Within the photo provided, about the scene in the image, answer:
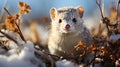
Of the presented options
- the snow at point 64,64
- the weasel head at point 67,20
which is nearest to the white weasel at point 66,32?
the weasel head at point 67,20

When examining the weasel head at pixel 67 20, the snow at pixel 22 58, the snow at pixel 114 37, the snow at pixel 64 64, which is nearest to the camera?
the snow at pixel 22 58

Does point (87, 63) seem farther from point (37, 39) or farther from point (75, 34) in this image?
point (37, 39)

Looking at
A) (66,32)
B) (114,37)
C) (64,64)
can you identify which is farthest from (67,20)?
(64,64)

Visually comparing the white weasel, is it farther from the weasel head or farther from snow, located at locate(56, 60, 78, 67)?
snow, located at locate(56, 60, 78, 67)

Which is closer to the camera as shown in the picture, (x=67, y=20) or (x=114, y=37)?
(x=114, y=37)

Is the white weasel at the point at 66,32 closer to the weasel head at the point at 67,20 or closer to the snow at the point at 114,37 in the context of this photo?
the weasel head at the point at 67,20

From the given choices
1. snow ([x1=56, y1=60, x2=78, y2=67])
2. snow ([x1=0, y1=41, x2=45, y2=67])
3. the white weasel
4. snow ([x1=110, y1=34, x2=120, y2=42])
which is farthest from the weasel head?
snow ([x1=0, y1=41, x2=45, y2=67])

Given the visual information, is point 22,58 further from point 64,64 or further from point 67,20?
point 67,20

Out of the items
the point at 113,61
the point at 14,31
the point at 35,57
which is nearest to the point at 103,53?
the point at 113,61
